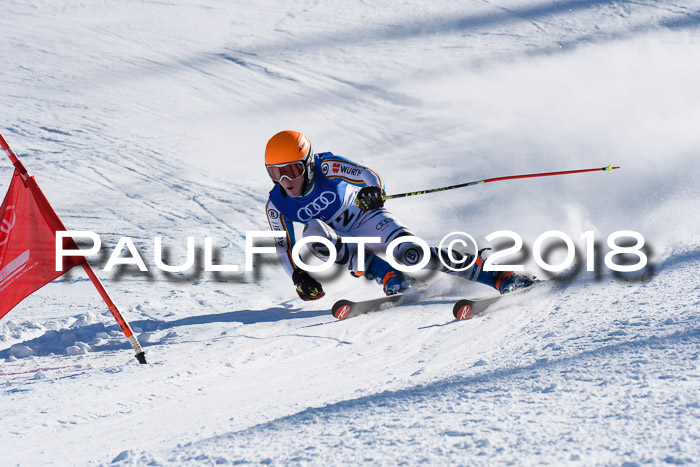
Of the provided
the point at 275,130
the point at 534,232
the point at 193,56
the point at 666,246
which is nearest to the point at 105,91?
the point at 193,56

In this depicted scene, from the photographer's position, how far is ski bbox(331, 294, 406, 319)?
4.49 metres

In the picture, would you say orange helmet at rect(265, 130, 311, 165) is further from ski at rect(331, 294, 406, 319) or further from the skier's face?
ski at rect(331, 294, 406, 319)

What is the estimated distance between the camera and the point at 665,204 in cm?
624

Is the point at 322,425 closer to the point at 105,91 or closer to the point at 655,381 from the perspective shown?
the point at 655,381

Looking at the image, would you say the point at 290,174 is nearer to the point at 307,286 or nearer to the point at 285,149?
the point at 285,149

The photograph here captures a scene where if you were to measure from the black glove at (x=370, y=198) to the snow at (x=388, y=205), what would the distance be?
74 centimetres

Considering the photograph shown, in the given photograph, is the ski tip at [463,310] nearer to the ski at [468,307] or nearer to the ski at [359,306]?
the ski at [468,307]

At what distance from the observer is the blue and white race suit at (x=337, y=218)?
15.3ft

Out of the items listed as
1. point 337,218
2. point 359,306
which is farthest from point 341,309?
point 337,218

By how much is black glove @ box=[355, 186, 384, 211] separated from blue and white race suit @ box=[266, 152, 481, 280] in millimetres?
265

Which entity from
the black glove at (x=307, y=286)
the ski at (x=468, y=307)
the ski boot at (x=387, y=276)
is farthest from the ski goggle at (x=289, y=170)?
the ski at (x=468, y=307)

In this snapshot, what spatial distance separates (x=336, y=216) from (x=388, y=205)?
3616mm

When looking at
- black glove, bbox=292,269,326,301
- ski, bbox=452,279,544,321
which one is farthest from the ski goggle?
ski, bbox=452,279,544,321

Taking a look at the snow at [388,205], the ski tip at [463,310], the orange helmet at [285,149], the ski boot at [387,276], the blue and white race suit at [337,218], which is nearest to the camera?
the snow at [388,205]
